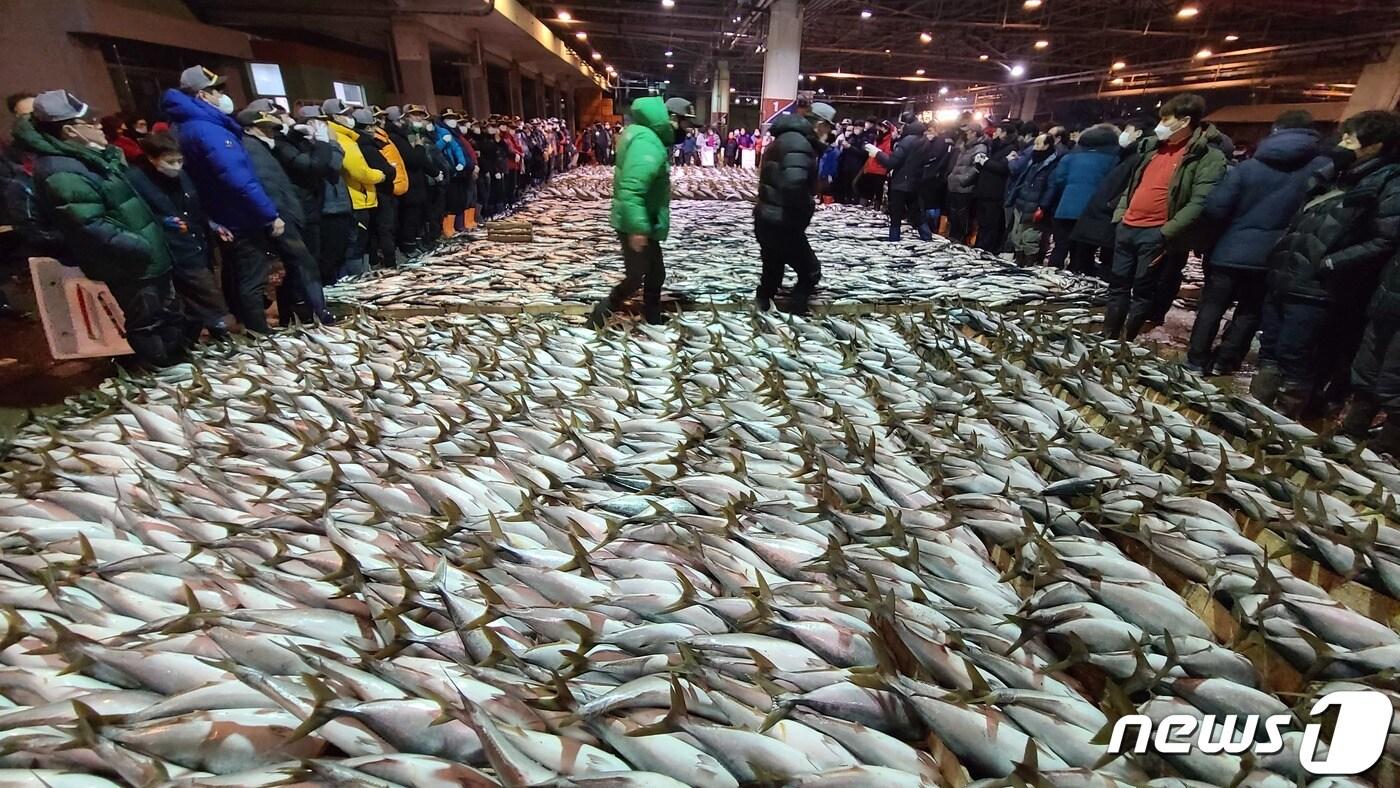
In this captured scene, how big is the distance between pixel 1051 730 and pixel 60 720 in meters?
2.35

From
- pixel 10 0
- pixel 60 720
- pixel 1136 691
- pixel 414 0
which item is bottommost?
pixel 1136 691

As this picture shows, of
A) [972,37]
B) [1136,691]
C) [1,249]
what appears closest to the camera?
[1136,691]

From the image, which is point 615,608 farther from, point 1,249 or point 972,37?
point 972,37

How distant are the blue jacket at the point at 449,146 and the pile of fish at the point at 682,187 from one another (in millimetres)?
4989

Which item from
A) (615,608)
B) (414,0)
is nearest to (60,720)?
(615,608)

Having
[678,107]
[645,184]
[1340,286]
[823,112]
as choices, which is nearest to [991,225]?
[823,112]

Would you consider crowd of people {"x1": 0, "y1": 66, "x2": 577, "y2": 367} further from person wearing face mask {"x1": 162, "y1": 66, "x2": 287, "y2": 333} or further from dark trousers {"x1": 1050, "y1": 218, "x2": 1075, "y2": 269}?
dark trousers {"x1": 1050, "y1": 218, "x2": 1075, "y2": 269}

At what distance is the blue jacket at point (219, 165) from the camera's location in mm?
4191

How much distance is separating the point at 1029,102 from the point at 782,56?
63.1ft

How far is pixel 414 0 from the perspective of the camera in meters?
11.9

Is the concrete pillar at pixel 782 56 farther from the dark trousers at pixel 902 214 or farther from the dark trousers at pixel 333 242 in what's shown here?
the dark trousers at pixel 333 242

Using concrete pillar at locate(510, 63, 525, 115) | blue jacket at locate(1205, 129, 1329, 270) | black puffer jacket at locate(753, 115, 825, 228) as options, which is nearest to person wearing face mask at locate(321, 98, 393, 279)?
black puffer jacket at locate(753, 115, 825, 228)

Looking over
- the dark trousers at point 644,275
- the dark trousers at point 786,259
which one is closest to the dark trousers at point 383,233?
the dark trousers at point 644,275

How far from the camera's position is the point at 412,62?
13.2m
